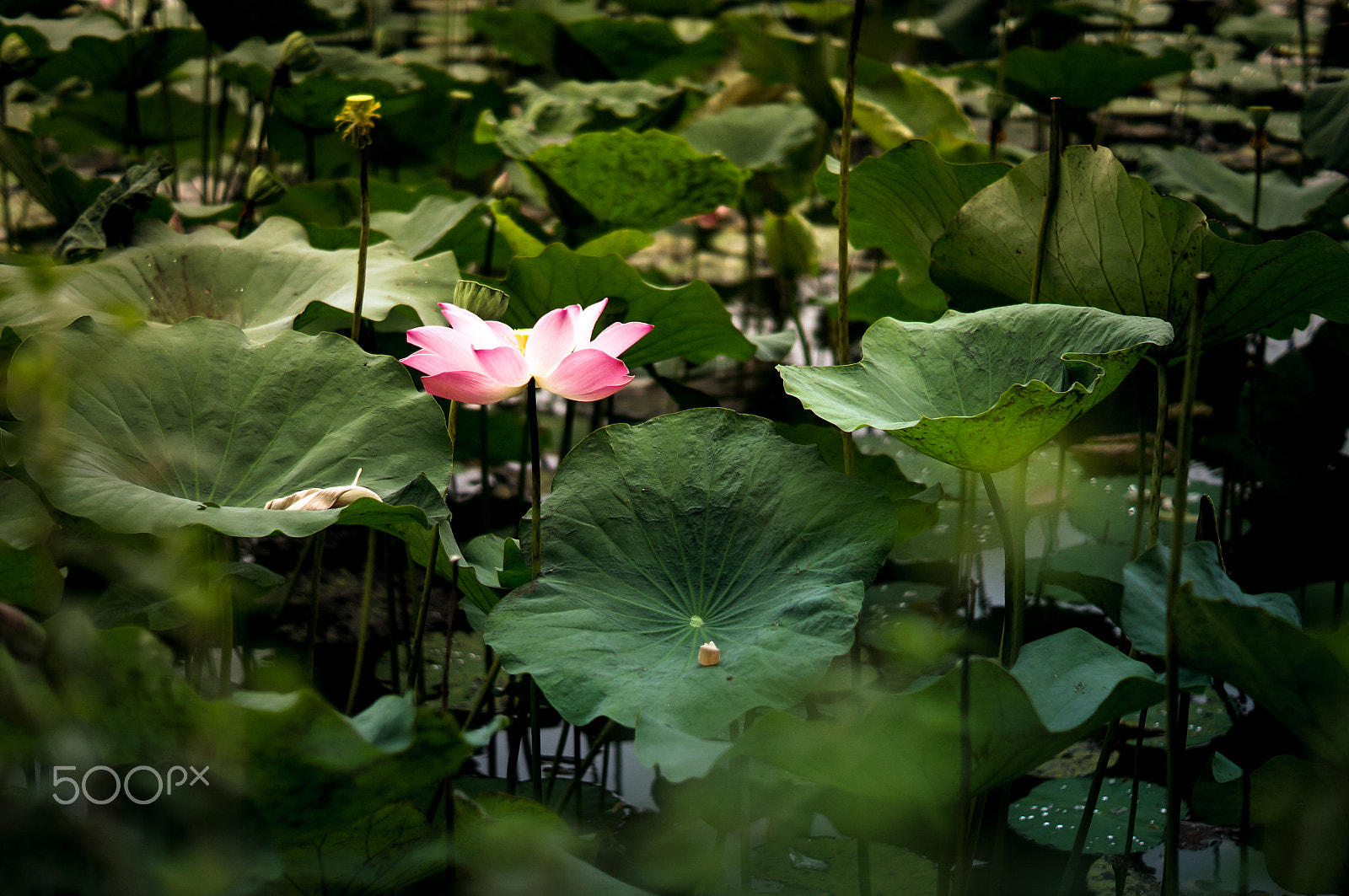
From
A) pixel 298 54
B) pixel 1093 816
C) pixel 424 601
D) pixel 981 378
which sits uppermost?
pixel 298 54

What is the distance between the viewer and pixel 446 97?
7.29ft

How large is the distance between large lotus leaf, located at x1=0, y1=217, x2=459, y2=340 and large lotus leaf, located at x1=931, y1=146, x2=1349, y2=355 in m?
0.61

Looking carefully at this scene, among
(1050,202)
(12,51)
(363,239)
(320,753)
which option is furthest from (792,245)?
(320,753)

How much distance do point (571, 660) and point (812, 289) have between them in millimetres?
2342

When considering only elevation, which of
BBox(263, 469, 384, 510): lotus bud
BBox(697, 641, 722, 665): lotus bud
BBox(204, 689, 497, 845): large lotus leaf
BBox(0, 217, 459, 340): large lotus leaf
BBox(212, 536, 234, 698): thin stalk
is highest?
BBox(0, 217, 459, 340): large lotus leaf

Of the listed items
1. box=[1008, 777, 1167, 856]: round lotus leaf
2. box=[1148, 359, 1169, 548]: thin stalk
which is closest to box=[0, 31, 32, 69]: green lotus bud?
box=[1148, 359, 1169, 548]: thin stalk

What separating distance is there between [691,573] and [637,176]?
0.81 meters

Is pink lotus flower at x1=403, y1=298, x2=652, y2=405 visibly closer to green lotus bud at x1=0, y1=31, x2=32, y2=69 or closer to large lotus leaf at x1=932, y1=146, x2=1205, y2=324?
large lotus leaf at x1=932, y1=146, x2=1205, y2=324

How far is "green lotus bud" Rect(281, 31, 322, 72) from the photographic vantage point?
1.43 meters

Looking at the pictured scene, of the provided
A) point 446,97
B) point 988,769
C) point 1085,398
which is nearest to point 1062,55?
point 446,97

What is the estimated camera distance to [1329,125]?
1713 mm

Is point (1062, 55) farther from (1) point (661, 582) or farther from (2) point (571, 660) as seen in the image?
(2) point (571, 660)

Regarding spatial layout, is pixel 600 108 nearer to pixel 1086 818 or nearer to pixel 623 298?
pixel 623 298

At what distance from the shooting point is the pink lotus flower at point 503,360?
78 centimetres
